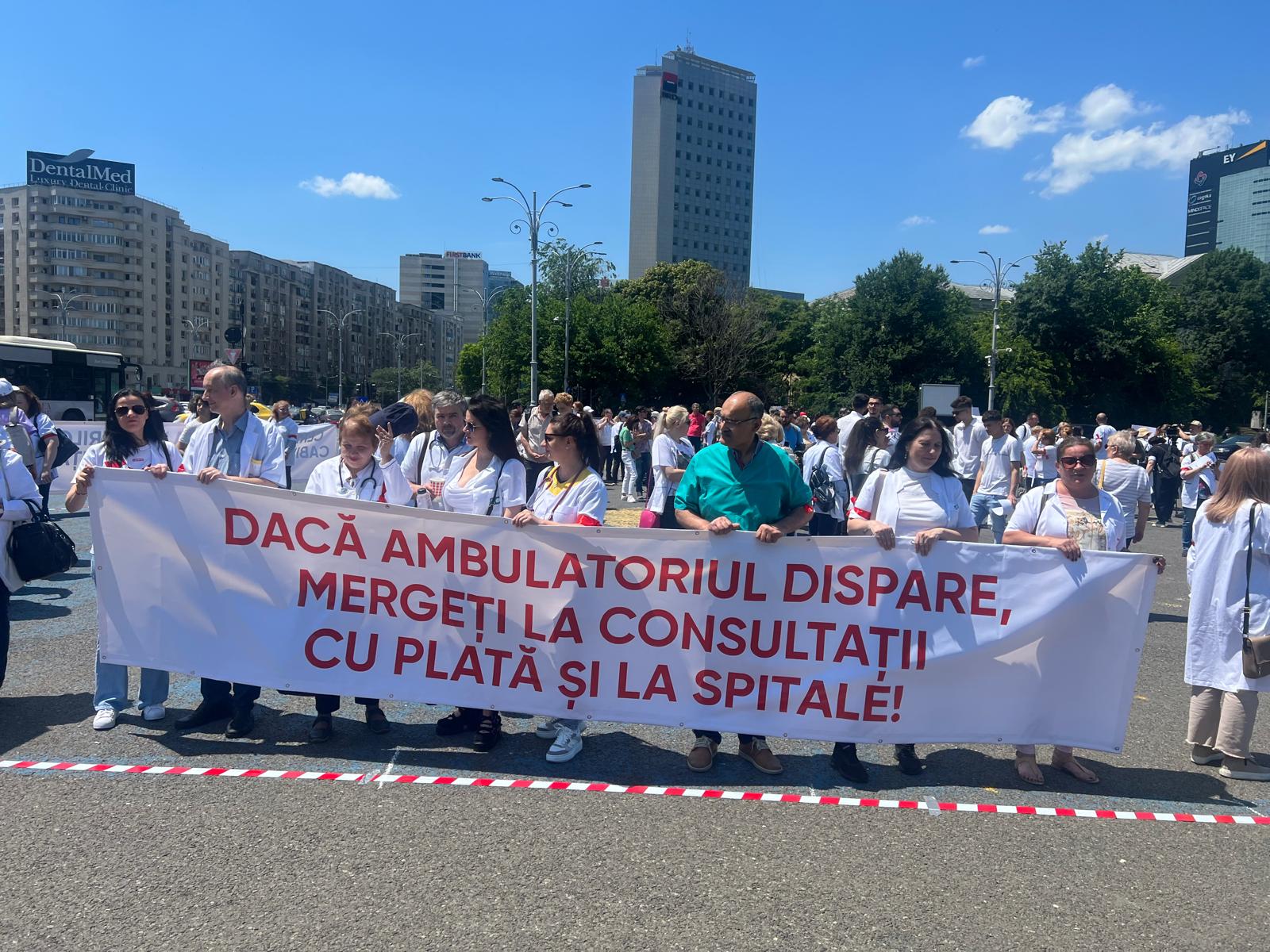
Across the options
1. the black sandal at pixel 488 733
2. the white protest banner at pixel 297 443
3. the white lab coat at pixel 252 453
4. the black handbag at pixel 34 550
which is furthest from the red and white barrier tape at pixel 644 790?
the white protest banner at pixel 297 443

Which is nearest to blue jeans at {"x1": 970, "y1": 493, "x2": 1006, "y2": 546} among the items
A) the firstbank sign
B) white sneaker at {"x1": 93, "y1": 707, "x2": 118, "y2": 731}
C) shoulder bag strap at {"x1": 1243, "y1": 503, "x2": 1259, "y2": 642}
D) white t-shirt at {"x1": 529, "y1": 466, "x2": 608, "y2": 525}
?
shoulder bag strap at {"x1": 1243, "y1": 503, "x2": 1259, "y2": 642}

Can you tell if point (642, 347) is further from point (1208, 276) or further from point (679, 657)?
point (679, 657)

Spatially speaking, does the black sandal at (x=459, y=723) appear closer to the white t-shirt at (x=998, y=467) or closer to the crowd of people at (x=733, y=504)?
the crowd of people at (x=733, y=504)

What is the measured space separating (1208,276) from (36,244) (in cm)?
11244

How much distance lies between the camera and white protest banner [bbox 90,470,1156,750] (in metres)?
4.72

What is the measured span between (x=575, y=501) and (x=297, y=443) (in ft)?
41.6

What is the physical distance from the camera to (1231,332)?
6444 centimetres

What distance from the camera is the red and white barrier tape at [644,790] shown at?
4.31m

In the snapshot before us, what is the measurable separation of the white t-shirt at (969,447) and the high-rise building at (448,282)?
554ft

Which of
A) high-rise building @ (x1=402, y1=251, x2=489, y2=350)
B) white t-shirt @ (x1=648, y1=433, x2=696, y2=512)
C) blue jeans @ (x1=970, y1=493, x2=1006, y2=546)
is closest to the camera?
white t-shirt @ (x1=648, y1=433, x2=696, y2=512)

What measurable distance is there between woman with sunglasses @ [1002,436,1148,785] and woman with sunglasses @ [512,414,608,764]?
2171mm

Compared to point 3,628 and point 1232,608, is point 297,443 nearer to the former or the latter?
point 3,628

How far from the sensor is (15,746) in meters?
4.88

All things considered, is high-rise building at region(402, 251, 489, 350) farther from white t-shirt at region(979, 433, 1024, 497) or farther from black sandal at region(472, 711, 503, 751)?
black sandal at region(472, 711, 503, 751)
